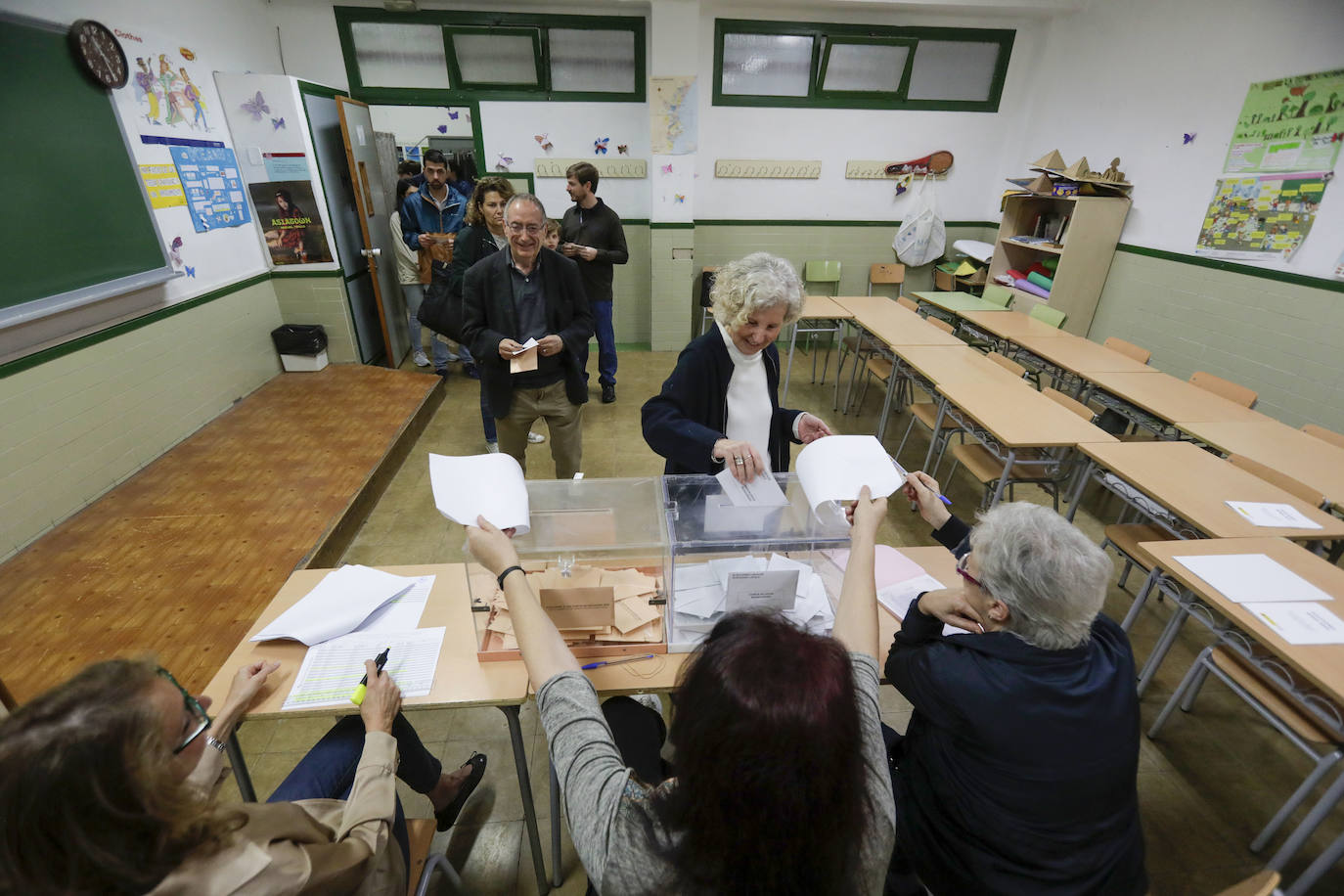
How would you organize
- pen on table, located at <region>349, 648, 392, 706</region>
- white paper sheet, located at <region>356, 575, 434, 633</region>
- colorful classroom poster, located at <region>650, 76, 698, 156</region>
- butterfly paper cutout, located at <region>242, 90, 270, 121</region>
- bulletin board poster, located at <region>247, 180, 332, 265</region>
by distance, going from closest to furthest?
1. pen on table, located at <region>349, 648, 392, 706</region>
2. white paper sheet, located at <region>356, 575, 434, 633</region>
3. butterfly paper cutout, located at <region>242, 90, 270, 121</region>
4. bulletin board poster, located at <region>247, 180, 332, 265</region>
5. colorful classroom poster, located at <region>650, 76, 698, 156</region>

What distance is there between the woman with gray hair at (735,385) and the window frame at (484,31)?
481cm

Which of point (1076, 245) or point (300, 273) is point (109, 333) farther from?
point (1076, 245)

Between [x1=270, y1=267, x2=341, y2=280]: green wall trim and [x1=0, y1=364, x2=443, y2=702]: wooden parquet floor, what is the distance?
116cm

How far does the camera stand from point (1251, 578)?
1.89 meters

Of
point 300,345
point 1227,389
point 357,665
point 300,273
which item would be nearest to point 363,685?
point 357,665

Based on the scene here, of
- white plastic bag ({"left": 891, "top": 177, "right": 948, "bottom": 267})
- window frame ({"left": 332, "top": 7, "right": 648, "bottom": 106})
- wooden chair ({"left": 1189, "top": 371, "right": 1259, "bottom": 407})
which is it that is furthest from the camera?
white plastic bag ({"left": 891, "top": 177, "right": 948, "bottom": 267})

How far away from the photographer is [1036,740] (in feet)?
3.51

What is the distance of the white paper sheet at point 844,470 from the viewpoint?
4.65 ft

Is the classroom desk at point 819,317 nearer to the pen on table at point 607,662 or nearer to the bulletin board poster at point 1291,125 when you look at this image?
the bulletin board poster at point 1291,125

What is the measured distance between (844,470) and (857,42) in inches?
241

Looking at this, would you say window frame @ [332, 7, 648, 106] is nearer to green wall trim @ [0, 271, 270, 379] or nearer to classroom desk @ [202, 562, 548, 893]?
green wall trim @ [0, 271, 270, 379]

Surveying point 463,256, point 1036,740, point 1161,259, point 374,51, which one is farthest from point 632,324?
point 1036,740

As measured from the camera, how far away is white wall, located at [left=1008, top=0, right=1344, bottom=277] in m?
3.77

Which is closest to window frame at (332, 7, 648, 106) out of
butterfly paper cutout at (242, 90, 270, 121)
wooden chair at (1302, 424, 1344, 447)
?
butterfly paper cutout at (242, 90, 270, 121)
